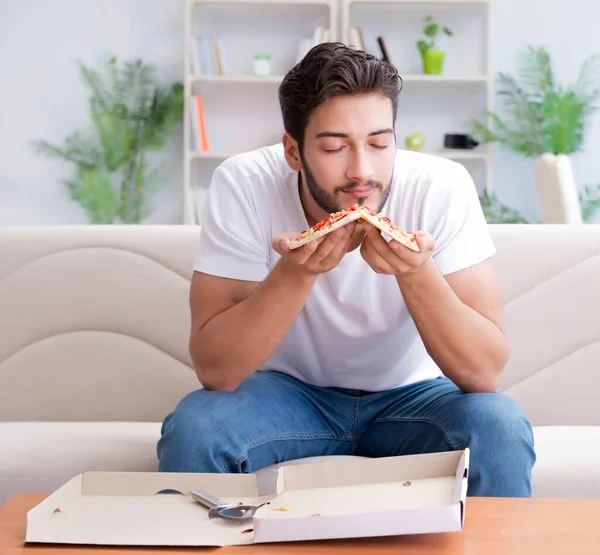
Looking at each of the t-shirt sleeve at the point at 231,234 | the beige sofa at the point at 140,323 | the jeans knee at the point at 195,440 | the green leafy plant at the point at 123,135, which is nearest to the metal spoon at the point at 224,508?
the jeans knee at the point at 195,440

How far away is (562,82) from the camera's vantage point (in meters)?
5.90

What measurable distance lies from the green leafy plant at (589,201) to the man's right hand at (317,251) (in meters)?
4.21

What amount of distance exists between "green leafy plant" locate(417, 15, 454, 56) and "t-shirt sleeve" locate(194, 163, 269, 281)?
4044 mm

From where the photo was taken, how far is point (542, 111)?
221 inches

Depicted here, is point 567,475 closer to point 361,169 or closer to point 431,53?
point 361,169

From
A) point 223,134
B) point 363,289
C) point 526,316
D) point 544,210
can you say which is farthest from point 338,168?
point 223,134

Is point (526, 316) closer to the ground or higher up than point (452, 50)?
closer to the ground

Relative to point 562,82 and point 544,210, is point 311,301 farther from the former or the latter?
point 562,82

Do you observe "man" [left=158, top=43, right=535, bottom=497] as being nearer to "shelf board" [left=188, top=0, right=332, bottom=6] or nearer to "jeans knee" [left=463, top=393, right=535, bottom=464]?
"jeans knee" [left=463, top=393, right=535, bottom=464]

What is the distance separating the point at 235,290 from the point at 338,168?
309 millimetres

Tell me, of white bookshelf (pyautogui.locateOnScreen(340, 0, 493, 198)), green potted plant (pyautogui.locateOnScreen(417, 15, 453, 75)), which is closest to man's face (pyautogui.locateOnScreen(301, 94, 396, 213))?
green potted plant (pyautogui.locateOnScreen(417, 15, 453, 75))

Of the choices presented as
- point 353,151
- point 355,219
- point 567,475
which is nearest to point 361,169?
point 353,151

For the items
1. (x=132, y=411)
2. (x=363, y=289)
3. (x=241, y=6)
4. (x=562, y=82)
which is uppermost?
(x=241, y=6)

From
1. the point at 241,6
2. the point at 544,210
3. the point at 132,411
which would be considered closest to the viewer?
the point at 132,411
